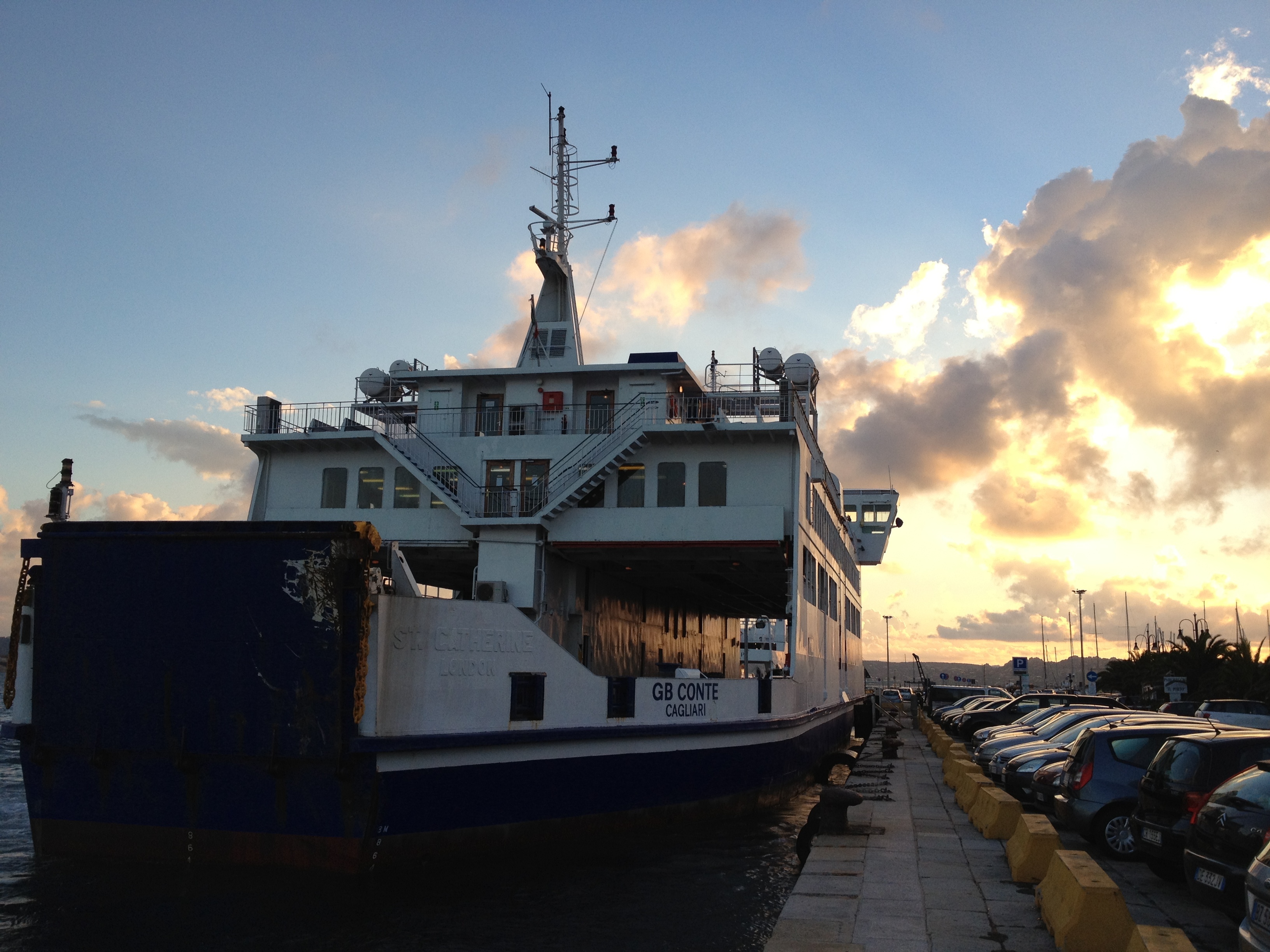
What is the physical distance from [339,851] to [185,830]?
209cm

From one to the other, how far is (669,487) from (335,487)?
308 inches

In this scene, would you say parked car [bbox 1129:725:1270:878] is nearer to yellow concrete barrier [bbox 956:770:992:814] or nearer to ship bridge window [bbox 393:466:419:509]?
yellow concrete barrier [bbox 956:770:992:814]

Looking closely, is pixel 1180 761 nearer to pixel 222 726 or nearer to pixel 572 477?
pixel 222 726

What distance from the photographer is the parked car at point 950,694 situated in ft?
178

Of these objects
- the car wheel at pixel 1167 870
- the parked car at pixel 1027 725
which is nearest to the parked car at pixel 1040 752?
the parked car at pixel 1027 725

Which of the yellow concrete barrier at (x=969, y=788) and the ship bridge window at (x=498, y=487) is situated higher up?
the ship bridge window at (x=498, y=487)

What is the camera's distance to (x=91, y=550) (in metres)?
13.2

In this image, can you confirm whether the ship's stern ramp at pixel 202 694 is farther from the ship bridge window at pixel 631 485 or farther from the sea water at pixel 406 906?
the ship bridge window at pixel 631 485

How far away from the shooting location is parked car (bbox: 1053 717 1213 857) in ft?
37.8

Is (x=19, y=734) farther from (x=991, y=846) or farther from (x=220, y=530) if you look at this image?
(x=991, y=846)

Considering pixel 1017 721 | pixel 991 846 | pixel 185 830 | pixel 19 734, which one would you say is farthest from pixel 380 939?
pixel 1017 721

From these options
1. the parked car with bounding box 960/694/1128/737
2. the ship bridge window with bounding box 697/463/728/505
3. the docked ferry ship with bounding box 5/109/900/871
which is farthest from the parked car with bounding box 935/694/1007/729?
the ship bridge window with bounding box 697/463/728/505

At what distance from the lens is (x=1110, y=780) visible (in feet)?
38.1

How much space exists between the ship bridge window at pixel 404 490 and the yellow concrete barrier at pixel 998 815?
1391 cm
